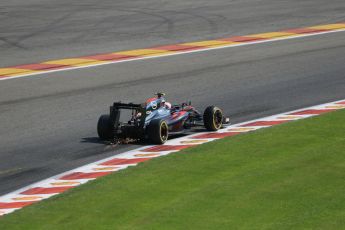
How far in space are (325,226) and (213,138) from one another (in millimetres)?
6264

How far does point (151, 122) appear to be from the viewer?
1691 cm

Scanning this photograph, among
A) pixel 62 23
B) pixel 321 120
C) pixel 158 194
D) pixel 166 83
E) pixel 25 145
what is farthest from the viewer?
pixel 62 23

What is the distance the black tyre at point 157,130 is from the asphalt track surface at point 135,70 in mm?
455

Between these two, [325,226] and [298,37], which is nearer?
[325,226]

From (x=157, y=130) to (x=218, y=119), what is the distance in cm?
165

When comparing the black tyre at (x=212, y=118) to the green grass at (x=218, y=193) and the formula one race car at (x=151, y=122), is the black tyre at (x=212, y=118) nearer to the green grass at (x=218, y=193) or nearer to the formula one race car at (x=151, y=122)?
the formula one race car at (x=151, y=122)

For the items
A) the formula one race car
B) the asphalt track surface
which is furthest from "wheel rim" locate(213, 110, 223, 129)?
the asphalt track surface

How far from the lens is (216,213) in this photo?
12094mm

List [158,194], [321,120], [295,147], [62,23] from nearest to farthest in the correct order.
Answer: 1. [158,194]
2. [295,147]
3. [321,120]
4. [62,23]

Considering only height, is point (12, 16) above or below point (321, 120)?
above

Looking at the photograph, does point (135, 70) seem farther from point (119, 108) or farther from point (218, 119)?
point (119, 108)

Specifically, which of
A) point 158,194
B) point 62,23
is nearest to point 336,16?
point 62,23

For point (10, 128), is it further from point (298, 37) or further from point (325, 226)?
point (298, 37)

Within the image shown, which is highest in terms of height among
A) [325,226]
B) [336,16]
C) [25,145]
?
[336,16]
